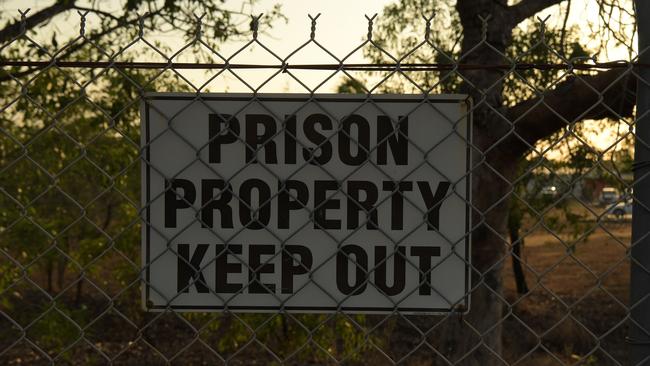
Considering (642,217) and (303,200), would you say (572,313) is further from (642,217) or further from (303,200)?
(303,200)

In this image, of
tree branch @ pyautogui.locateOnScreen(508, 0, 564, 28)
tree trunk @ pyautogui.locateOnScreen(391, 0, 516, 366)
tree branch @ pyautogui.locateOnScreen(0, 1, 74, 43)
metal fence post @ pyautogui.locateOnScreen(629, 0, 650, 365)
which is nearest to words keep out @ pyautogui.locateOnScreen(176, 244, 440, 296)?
metal fence post @ pyautogui.locateOnScreen(629, 0, 650, 365)

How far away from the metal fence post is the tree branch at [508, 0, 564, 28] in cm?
450

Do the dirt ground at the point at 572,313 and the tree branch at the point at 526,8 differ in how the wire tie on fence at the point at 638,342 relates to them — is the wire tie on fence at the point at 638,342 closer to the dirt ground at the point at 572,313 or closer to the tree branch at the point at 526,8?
the tree branch at the point at 526,8

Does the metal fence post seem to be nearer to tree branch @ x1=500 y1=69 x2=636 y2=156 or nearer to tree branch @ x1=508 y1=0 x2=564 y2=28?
tree branch @ x1=500 y1=69 x2=636 y2=156

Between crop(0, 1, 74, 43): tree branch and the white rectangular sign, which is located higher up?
crop(0, 1, 74, 43): tree branch

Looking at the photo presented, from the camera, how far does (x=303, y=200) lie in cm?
204

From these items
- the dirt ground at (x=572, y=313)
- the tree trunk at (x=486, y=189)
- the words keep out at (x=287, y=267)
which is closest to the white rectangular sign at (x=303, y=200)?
the words keep out at (x=287, y=267)

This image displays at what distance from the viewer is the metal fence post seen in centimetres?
207

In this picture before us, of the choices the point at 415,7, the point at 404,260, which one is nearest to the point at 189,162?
the point at 404,260

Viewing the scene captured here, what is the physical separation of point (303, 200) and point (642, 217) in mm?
958

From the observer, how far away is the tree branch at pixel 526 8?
21.2 feet

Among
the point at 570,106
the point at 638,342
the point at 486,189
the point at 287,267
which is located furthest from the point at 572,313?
the point at 287,267

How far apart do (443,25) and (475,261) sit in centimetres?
500

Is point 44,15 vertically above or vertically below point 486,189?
above
